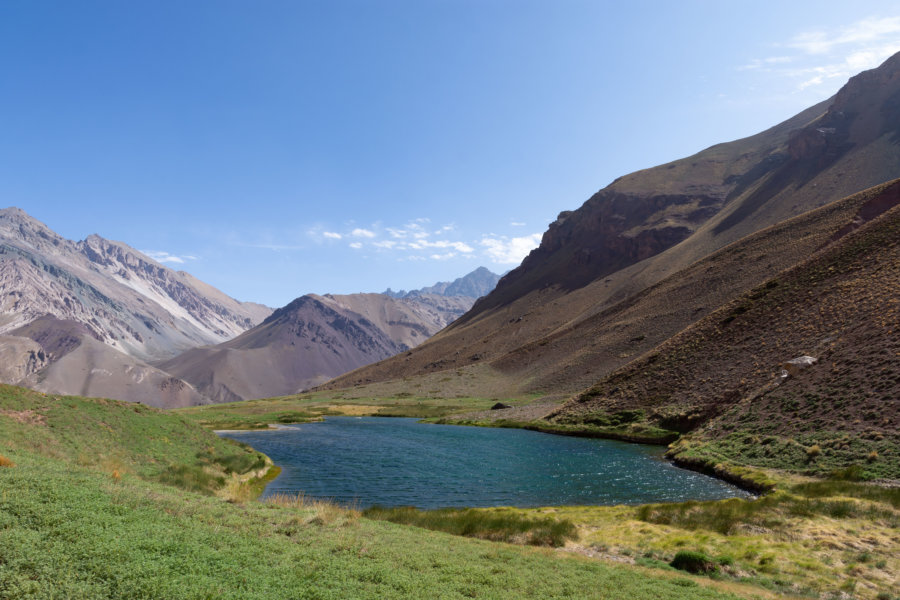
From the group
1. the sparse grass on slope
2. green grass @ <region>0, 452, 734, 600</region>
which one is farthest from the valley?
the sparse grass on slope

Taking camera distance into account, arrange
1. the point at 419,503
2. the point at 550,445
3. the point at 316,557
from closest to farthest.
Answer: the point at 316,557, the point at 419,503, the point at 550,445

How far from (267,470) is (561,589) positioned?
3434 centimetres

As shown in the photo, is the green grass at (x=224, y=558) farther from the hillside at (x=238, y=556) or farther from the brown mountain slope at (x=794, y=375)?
the brown mountain slope at (x=794, y=375)

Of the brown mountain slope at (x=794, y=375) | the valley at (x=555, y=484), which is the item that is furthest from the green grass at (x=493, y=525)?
the brown mountain slope at (x=794, y=375)

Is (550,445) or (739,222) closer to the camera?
(550,445)

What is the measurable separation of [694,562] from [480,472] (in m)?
26.9

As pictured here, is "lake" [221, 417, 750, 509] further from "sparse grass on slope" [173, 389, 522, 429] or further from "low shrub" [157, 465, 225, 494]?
"sparse grass on slope" [173, 389, 522, 429]

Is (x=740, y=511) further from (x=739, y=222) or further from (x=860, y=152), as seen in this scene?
(x=860, y=152)

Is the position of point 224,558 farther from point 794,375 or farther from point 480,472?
point 794,375

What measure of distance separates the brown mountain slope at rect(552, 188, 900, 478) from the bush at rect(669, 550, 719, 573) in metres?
20.4

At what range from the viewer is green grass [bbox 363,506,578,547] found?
21406 millimetres

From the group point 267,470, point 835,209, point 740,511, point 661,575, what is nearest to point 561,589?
point 661,575

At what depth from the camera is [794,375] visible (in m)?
46.7

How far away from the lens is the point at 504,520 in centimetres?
2380
